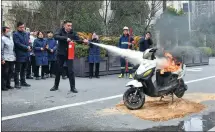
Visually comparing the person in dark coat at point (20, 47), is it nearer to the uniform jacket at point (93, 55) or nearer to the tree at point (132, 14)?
the uniform jacket at point (93, 55)

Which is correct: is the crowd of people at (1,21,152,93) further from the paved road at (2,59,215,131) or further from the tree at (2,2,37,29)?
the tree at (2,2,37,29)

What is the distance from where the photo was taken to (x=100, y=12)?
26109 millimetres

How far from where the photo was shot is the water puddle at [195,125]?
19.0 feet

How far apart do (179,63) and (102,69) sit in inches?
246

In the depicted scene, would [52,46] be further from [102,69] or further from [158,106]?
[158,106]

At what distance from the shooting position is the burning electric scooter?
713 centimetres

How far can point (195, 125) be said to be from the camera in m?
6.01

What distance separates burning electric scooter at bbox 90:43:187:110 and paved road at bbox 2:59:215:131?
571mm

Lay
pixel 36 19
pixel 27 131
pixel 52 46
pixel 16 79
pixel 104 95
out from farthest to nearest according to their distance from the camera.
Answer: pixel 36 19 → pixel 52 46 → pixel 16 79 → pixel 104 95 → pixel 27 131

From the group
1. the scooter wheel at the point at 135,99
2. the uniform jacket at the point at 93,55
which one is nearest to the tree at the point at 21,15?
the uniform jacket at the point at 93,55

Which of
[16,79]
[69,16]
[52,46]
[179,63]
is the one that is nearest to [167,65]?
[179,63]

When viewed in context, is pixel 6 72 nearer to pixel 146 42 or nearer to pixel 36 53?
pixel 36 53

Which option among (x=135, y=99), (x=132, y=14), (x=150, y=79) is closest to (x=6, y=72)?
(x=135, y=99)

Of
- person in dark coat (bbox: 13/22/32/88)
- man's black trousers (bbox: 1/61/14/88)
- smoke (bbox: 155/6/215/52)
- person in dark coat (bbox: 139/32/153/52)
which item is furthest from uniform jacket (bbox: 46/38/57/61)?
smoke (bbox: 155/6/215/52)
